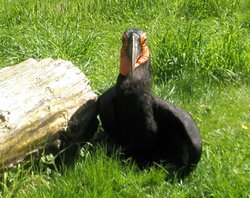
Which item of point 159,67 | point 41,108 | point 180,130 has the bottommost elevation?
point 159,67

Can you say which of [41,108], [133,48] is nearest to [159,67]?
[133,48]

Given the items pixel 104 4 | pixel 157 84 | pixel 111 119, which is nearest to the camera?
pixel 111 119

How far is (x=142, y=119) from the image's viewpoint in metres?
4.52

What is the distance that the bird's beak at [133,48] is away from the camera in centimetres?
Result: 449

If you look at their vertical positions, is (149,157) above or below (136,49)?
below

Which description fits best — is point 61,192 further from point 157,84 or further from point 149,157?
point 157,84

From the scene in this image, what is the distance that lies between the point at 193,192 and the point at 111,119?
78cm

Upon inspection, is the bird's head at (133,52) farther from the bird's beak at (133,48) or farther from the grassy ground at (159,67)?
the grassy ground at (159,67)

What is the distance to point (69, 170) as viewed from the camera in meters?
4.29

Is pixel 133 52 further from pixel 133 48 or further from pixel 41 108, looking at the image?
pixel 41 108

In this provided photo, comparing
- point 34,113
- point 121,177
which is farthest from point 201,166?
point 34,113

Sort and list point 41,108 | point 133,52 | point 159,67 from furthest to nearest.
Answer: point 159,67 < point 133,52 < point 41,108

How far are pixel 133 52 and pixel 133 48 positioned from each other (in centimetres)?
→ 3

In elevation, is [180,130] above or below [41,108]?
below
